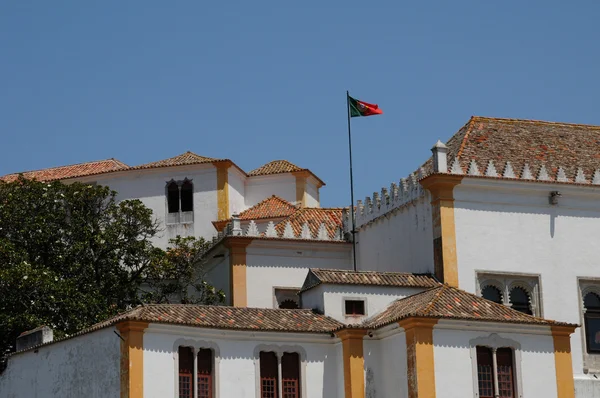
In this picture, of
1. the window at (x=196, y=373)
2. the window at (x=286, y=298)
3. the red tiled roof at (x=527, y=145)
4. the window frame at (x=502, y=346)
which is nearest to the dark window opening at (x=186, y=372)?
the window at (x=196, y=373)

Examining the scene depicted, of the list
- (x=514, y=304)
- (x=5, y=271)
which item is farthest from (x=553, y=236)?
(x=5, y=271)

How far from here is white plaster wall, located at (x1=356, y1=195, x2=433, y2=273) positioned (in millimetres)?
39094

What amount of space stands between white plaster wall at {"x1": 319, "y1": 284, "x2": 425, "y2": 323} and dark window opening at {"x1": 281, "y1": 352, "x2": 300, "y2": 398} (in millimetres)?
2451

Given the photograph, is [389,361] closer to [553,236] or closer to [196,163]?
[553,236]

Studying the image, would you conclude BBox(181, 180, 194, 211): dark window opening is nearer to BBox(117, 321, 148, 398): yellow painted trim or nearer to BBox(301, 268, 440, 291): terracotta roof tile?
BBox(301, 268, 440, 291): terracotta roof tile

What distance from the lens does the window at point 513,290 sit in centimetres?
3828

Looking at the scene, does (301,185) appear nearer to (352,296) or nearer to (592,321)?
(352,296)

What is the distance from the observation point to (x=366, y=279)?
123 ft

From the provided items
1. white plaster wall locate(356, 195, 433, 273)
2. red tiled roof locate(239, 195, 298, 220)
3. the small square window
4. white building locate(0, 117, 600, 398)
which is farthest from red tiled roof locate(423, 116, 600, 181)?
red tiled roof locate(239, 195, 298, 220)

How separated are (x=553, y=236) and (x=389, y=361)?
8.62 m

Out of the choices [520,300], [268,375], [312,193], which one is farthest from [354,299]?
[312,193]

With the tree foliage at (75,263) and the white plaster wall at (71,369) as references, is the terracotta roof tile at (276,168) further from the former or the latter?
the white plaster wall at (71,369)

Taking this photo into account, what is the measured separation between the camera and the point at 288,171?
60250 millimetres

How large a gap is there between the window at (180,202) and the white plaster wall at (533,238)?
23.1m
